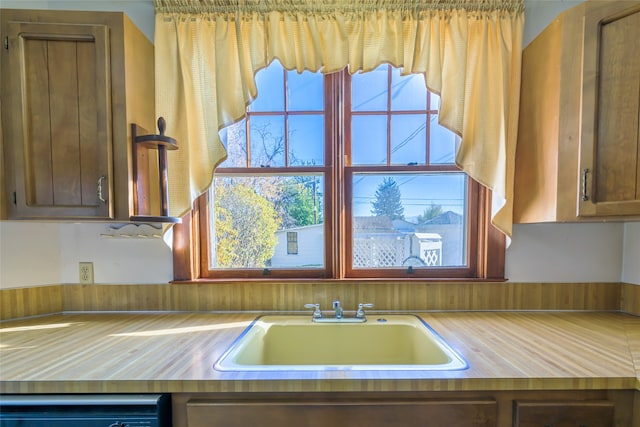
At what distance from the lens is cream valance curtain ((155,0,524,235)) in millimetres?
1303

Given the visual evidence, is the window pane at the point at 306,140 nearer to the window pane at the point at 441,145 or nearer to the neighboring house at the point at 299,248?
the neighboring house at the point at 299,248

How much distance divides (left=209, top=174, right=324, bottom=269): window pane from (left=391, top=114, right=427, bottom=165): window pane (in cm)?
52

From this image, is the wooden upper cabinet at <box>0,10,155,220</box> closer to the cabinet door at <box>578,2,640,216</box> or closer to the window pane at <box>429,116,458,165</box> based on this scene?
the window pane at <box>429,116,458,165</box>

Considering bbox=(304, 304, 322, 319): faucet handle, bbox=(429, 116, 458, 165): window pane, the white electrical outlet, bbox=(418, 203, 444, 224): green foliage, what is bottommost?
bbox=(304, 304, 322, 319): faucet handle

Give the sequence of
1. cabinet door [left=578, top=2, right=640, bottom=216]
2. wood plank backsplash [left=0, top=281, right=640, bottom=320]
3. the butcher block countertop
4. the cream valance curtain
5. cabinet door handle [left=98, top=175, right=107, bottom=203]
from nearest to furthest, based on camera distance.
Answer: the butcher block countertop < cabinet door [left=578, top=2, right=640, bottom=216] < cabinet door handle [left=98, top=175, right=107, bottom=203] < the cream valance curtain < wood plank backsplash [left=0, top=281, right=640, bottom=320]

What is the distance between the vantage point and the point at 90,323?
130 cm

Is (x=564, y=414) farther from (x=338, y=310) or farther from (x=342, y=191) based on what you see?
(x=342, y=191)

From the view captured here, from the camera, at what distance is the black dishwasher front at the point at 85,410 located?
823mm

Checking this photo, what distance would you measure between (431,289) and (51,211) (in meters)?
1.73

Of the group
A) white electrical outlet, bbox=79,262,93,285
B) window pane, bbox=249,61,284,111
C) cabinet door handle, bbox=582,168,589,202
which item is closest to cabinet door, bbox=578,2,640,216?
cabinet door handle, bbox=582,168,589,202

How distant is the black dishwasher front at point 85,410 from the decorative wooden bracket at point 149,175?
0.63 m

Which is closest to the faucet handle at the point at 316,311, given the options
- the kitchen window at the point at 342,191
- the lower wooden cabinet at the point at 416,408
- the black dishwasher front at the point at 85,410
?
the kitchen window at the point at 342,191

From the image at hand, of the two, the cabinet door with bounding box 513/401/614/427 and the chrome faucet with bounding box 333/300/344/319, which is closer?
the cabinet door with bounding box 513/401/614/427

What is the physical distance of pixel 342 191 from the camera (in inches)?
57.9
